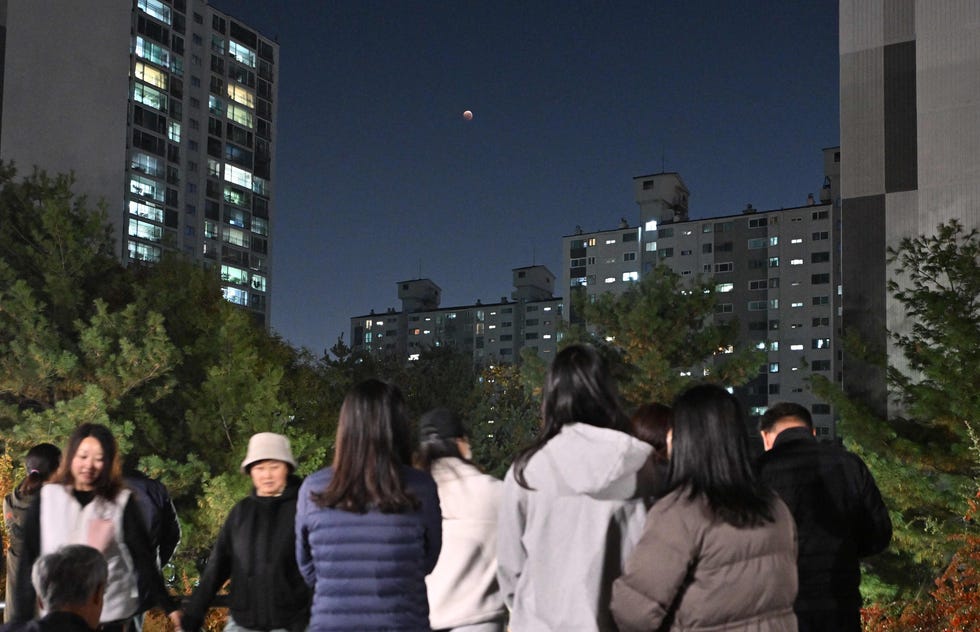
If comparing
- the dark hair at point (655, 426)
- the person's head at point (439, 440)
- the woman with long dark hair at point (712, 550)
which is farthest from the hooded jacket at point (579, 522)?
the dark hair at point (655, 426)

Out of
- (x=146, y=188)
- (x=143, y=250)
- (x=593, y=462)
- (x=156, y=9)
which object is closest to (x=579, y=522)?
(x=593, y=462)

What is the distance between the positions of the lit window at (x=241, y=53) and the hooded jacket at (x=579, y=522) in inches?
3354

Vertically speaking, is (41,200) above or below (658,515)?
above

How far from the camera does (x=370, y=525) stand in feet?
9.53

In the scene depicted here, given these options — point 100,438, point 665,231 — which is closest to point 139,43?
point 665,231

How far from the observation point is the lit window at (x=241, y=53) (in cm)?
8188

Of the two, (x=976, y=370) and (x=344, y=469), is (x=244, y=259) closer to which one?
(x=976, y=370)

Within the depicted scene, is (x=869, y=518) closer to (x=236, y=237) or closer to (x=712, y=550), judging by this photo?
(x=712, y=550)

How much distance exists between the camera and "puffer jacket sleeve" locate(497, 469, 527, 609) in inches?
110

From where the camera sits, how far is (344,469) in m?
2.93

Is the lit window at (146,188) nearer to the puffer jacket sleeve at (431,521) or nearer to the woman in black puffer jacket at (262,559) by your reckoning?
the woman in black puffer jacket at (262,559)

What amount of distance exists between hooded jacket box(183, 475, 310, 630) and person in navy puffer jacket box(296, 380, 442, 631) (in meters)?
0.45

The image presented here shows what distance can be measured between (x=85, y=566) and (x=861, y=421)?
45.1 ft

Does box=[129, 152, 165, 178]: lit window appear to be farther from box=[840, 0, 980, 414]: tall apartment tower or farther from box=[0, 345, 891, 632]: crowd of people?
box=[0, 345, 891, 632]: crowd of people
